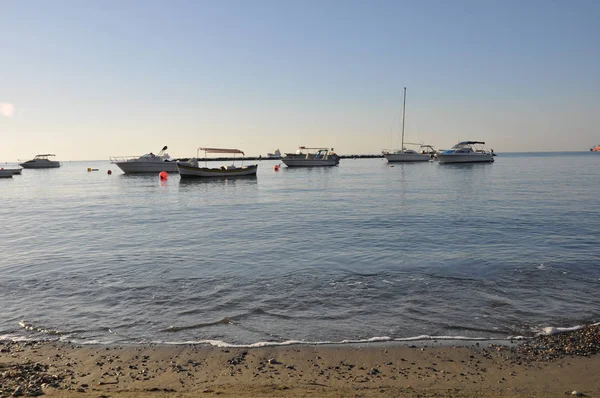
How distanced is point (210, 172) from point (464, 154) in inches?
2689

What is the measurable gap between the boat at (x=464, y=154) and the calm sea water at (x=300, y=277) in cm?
8300

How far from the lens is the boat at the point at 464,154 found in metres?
105

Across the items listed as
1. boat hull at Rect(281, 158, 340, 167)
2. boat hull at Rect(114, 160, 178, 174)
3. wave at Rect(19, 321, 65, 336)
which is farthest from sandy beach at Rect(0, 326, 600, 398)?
boat hull at Rect(281, 158, 340, 167)

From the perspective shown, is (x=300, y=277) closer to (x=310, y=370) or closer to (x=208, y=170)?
(x=310, y=370)

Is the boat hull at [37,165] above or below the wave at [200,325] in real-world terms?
above

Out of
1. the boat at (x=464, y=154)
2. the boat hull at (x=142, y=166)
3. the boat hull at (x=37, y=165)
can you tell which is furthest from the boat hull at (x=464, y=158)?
the boat hull at (x=37, y=165)

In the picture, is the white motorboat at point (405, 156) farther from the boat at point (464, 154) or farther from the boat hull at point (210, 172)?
the boat hull at point (210, 172)

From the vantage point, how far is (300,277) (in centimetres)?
1220

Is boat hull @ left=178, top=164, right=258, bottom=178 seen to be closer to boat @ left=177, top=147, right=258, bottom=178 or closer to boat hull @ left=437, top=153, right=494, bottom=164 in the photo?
boat @ left=177, top=147, right=258, bottom=178

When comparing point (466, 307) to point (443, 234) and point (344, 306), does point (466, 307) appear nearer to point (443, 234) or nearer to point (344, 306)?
point (344, 306)

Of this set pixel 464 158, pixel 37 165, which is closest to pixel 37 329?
pixel 464 158

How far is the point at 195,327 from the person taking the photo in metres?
8.58

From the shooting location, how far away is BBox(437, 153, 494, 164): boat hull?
344 ft

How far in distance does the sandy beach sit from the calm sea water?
59 centimetres
